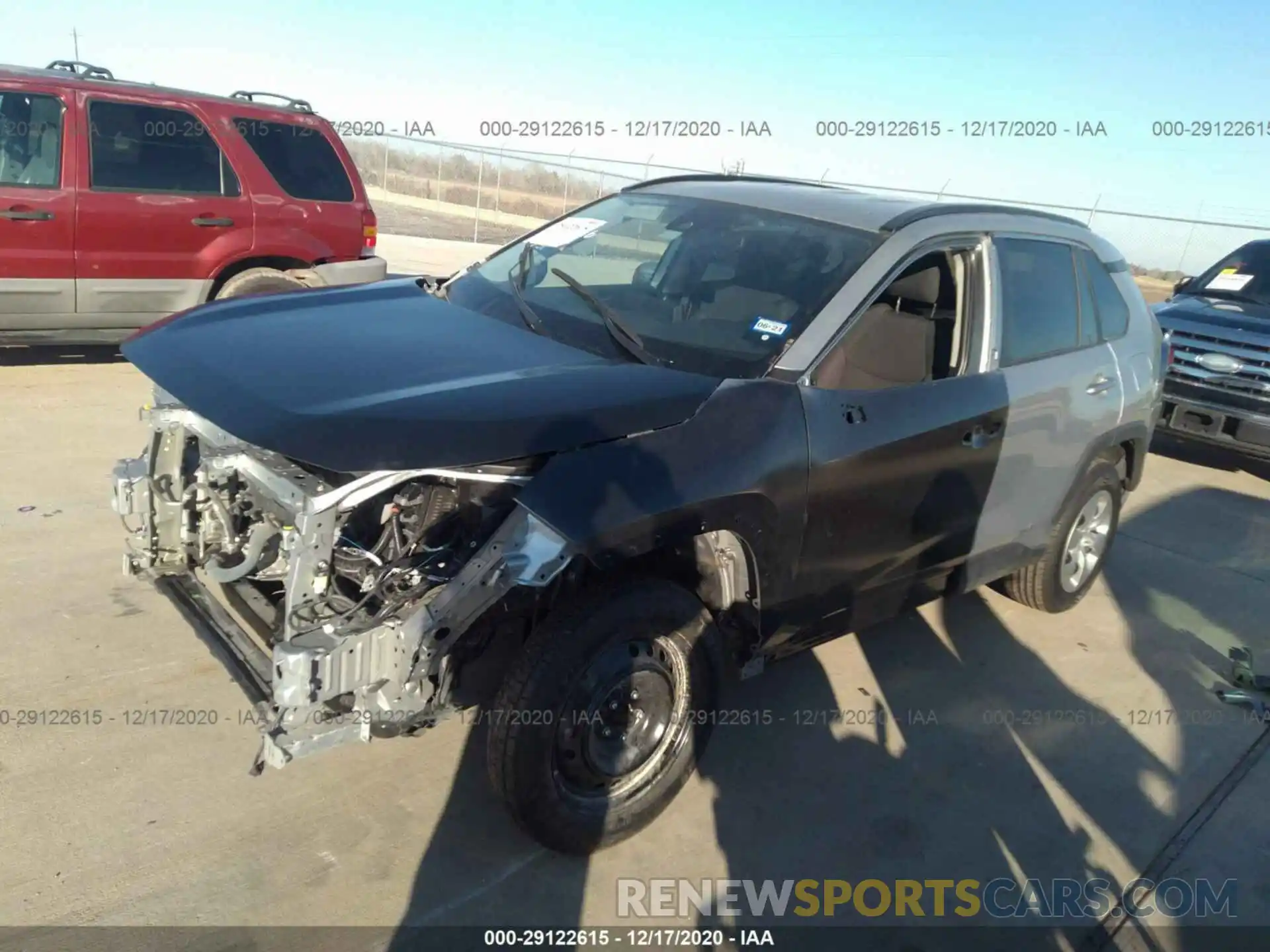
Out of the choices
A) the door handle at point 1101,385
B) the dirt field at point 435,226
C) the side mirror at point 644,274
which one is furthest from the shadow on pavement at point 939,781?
the dirt field at point 435,226

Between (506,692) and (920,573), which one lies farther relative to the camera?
(920,573)

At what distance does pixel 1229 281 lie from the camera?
9.22 meters

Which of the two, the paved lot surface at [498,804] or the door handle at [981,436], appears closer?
the paved lot surface at [498,804]

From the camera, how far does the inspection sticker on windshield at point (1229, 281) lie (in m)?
9.08

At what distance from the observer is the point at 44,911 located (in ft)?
8.50

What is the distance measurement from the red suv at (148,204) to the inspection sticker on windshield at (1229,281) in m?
7.78

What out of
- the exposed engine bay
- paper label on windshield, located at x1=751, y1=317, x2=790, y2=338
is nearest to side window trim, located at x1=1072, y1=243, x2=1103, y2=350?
paper label on windshield, located at x1=751, y1=317, x2=790, y2=338

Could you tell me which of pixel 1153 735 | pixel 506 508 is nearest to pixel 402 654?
pixel 506 508

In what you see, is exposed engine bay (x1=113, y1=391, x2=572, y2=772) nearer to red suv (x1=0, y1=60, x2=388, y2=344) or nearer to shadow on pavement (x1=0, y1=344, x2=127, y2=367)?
red suv (x1=0, y1=60, x2=388, y2=344)

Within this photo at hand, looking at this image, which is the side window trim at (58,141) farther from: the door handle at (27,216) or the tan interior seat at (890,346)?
the tan interior seat at (890,346)

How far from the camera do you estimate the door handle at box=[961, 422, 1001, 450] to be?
3758mm

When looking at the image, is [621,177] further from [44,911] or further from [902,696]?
[44,911]

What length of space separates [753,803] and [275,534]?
1846 millimetres

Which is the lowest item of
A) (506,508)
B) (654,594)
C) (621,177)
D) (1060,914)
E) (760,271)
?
(1060,914)
